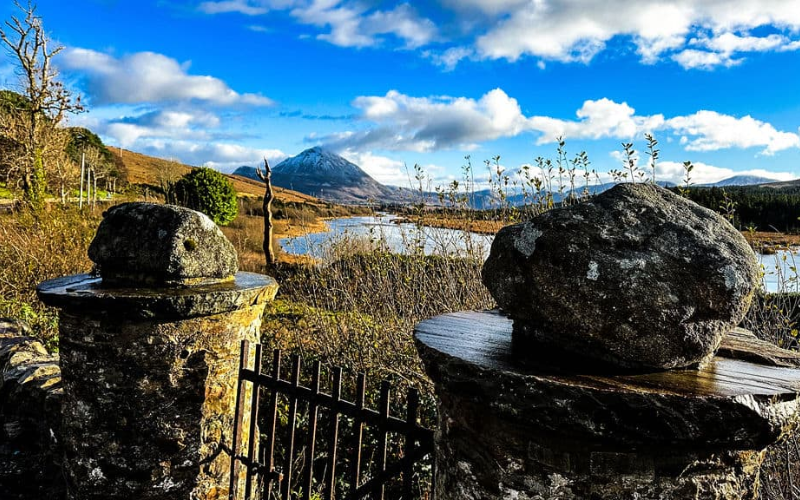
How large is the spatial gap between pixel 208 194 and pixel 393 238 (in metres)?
16.4

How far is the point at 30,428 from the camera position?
4.40 metres

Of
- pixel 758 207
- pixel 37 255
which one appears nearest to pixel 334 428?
pixel 758 207

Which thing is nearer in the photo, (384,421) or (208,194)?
(384,421)

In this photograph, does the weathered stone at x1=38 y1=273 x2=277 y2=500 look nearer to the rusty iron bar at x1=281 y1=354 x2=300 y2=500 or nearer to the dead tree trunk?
the rusty iron bar at x1=281 y1=354 x2=300 y2=500

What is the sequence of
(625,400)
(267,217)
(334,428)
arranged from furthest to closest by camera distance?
(267,217) → (334,428) → (625,400)

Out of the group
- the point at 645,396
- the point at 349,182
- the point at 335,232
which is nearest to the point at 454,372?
the point at 645,396

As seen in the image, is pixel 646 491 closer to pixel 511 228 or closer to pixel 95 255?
pixel 511 228

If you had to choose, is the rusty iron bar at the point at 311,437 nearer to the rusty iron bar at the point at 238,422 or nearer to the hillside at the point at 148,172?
the rusty iron bar at the point at 238,422

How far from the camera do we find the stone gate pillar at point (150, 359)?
2.75 m

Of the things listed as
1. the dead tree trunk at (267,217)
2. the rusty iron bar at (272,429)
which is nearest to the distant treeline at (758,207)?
the rusty iron bar at (272,429)

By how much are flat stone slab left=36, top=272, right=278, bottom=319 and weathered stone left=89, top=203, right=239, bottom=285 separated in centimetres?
9

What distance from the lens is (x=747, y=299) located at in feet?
5.05

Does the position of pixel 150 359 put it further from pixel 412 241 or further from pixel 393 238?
pixel 393 238

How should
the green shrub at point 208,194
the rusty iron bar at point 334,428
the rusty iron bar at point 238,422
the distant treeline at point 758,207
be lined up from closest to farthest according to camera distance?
the rusty iron bar at point 334,428 → the rusty iron bar at point 238,422 → the distant treeline at point 758,207 → the green shrub at point 208,194
